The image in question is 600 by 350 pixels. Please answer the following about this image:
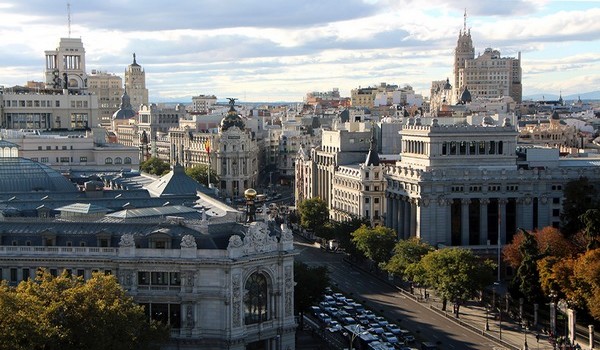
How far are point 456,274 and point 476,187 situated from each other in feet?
123

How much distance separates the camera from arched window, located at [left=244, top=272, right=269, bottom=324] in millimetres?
100438

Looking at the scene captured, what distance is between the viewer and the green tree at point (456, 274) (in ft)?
442

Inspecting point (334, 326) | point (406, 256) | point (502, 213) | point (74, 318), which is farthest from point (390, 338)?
point (502, 213)

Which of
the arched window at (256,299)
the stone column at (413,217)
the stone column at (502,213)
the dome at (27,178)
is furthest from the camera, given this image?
the stone column at (413,217)

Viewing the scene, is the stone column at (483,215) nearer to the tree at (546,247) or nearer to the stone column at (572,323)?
the tree at (546,247)

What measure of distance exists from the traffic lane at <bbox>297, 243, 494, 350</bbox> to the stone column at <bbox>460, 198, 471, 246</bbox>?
662 inches

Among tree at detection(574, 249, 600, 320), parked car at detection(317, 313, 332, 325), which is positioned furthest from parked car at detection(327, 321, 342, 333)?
tree at detection(574, 249, 600, 320)

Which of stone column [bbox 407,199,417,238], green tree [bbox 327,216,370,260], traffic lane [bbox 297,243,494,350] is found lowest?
traffic lane [bbox 297,243,494,350]

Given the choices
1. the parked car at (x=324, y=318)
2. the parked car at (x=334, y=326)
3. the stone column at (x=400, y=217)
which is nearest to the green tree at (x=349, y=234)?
the stone column at (x=400, y=217)

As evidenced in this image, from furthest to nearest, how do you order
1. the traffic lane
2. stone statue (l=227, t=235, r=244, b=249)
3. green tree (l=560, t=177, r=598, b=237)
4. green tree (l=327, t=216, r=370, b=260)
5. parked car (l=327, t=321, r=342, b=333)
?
green tree (l=327, t=216, r=370, b=260) → green tree (l=560, t=177, r=598, b=237) → parked car (l=327, t=321, r=342, b=333) → the traffic lane → stone statue (l=227, t=235, r=244, b=249)

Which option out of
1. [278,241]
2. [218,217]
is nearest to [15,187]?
[218,217]

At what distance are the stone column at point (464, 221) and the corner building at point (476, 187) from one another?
15 cm

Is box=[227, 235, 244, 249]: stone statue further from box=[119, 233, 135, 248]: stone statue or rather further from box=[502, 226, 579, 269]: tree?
box=[502, 226, 579, 269]: tree

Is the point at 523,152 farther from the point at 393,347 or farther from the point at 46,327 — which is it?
the point at 46,327
